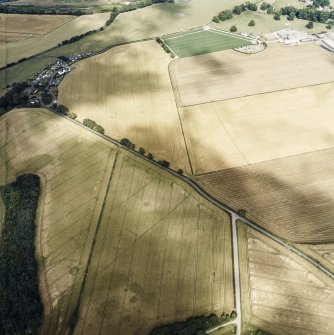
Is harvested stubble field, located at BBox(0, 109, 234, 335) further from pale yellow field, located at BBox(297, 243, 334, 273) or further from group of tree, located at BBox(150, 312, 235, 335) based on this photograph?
pale yellow field, located at BBox(297, 243, 334, 273)

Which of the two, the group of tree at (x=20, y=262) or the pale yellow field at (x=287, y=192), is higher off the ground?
the pale yellow field at (x=287, y=192)

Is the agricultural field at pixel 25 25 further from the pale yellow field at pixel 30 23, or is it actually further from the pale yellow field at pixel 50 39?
the pale yellow field at pixel 50 39

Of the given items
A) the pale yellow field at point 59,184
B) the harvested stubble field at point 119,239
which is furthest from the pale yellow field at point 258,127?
the pale yellow field at point 59,184

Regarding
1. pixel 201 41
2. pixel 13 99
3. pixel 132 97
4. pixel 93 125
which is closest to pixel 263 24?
pixel 201 41

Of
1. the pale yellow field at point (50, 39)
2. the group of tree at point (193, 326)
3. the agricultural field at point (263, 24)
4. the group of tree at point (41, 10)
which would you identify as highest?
the group of tree at point (41, 10)

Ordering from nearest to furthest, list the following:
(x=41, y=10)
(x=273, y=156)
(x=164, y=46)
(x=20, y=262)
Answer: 1. (x=20, y=262)
2. (x=273, y=156)
3. (x=164, y=46)
4. (x=41, y=10)

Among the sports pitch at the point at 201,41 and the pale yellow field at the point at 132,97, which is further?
the sports pitch at the point at 201,41

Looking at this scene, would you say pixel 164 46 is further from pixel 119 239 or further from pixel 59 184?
Result: pixel 119 239

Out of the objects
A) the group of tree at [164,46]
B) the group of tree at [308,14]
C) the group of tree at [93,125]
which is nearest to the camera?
the group of tree at [93,125]
